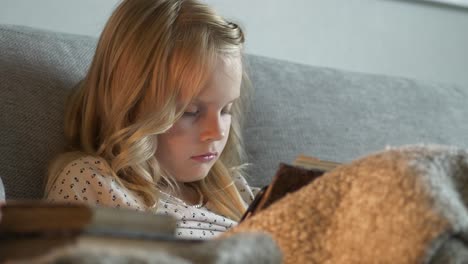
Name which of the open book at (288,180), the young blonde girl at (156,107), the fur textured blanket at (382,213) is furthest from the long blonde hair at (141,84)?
the fur textured blanket at (382,213)

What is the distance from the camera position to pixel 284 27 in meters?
2.16

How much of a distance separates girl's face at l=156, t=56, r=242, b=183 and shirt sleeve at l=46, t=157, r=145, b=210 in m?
0.14

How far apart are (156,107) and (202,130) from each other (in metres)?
0.09

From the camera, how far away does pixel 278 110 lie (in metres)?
1.76

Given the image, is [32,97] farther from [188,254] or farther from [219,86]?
[188,254]

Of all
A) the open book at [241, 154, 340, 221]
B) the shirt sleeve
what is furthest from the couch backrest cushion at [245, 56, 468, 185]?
the open book at [241, 154, 340, 221]

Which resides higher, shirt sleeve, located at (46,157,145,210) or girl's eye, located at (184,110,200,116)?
girl's eye, located at (184,110,200,116)

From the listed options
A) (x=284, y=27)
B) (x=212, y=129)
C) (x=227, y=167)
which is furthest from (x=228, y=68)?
(x=284, y=27)

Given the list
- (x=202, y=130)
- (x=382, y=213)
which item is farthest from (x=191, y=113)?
(x=382, y=213)

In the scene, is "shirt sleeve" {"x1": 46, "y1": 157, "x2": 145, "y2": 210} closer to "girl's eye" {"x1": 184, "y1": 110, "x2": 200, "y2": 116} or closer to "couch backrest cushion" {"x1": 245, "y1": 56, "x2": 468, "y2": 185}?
"girl's eye" {"x1": 184, "y1": 110, "x2": 200, "y2": 116}

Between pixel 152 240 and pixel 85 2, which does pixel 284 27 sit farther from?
pixel 152 240

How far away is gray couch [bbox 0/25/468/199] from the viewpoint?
55.9 inches

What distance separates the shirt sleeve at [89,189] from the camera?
134 centimetres

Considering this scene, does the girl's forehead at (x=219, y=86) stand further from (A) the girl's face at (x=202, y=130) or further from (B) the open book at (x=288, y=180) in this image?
(B) the open book at (x=288, y=180)
